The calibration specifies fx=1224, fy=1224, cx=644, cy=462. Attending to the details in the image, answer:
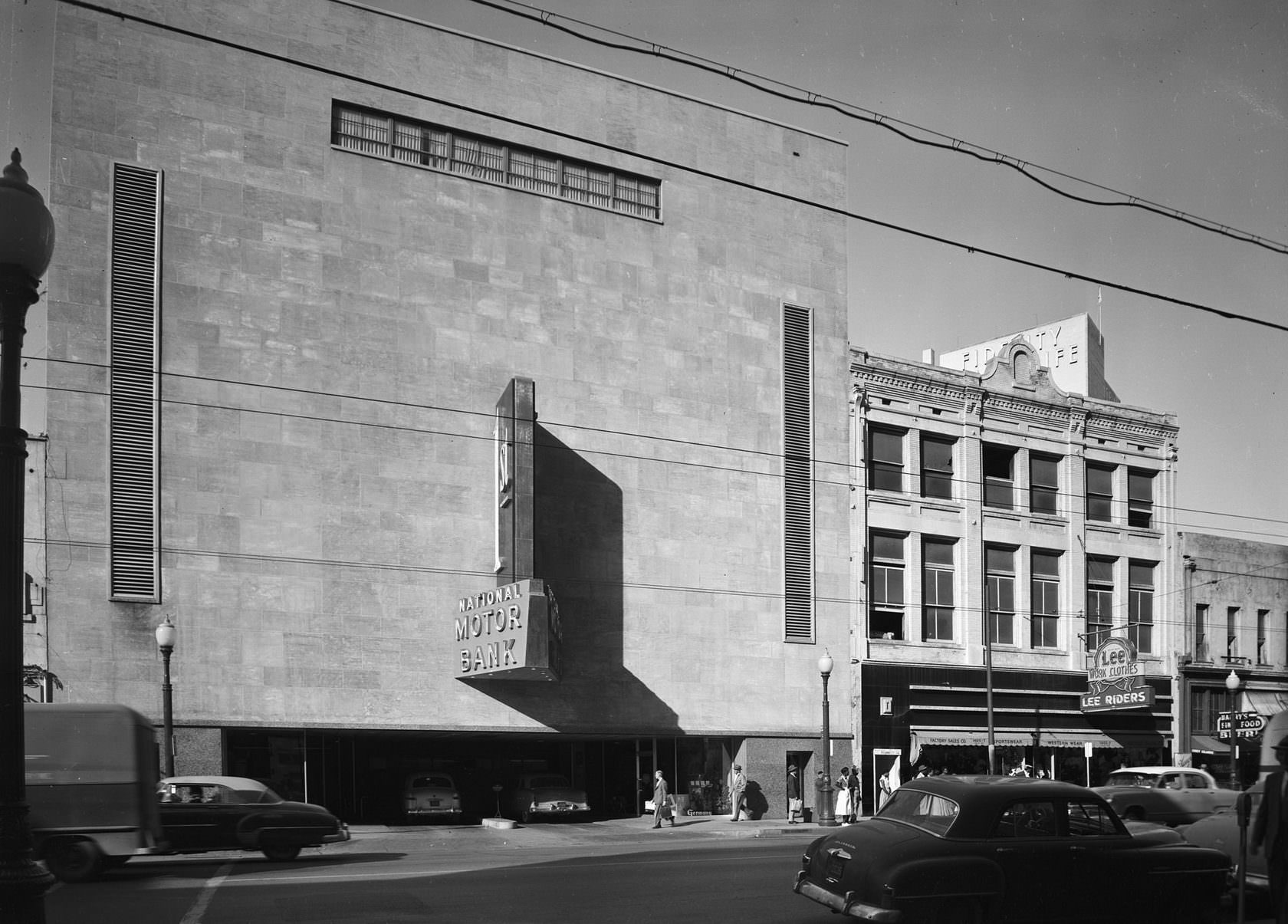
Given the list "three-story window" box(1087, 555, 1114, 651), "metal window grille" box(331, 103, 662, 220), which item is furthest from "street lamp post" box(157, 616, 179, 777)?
"three-story window" box(1087, 555, 1114, 651)

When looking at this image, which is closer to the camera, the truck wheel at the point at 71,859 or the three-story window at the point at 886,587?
the truck wheel at the point at 71,859

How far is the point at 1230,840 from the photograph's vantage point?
586 inches

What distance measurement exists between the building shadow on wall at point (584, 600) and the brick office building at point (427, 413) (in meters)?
0.10

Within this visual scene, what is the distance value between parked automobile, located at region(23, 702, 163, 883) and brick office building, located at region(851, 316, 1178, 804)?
24760mm

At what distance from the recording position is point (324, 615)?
32.0m

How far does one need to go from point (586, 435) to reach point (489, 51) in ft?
38.5

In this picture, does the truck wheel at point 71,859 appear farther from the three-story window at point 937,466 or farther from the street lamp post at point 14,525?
the three-story window at point 937,466

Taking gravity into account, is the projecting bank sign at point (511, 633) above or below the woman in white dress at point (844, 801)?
above

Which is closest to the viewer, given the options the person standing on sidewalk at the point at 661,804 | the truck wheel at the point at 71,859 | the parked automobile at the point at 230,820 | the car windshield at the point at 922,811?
the car windshield at the point at 922,811

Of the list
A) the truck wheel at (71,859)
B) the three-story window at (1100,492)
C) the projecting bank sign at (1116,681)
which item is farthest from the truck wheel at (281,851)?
the three-story window at (1100,492)

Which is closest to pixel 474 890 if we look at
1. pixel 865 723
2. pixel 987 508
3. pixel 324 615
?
pixel 324 615

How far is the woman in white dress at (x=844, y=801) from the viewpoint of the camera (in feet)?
112

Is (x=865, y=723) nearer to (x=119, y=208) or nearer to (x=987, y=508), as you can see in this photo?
(x=987, y=508)

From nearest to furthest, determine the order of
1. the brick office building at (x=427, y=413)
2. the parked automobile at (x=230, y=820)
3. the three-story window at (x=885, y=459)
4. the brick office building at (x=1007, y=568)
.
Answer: the parked automobile at (x=230, y=820), the brick office building at (x=427, y=413), the brick office building at (x=1007, y=568), the three-story window at (x=885, y=459)
